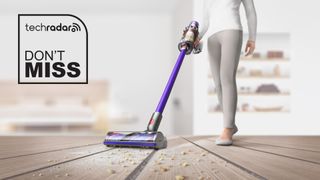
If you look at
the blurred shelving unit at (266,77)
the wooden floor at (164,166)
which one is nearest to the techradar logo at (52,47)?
the blurred shelving unit at (266,77)

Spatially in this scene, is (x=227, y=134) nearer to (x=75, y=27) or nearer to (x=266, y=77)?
(x=266, y=77)

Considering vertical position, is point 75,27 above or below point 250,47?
above

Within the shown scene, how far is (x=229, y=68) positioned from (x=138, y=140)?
0.52 m

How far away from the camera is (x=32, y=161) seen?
0.97 m

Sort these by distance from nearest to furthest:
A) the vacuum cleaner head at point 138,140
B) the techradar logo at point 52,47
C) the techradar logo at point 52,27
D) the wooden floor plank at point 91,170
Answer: the wooden floor plank at point 91,170, the vacuum cleaner head at point 138,140, the techradar logo at point 52,47, the techradar logo at point 52,27

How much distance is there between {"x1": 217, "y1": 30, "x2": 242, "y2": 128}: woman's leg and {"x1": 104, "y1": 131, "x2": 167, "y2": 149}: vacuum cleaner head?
0.35m

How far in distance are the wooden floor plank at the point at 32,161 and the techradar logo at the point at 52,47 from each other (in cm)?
582

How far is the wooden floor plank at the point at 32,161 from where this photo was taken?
2.66 feet

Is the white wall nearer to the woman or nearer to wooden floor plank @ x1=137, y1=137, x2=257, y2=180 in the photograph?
the woman

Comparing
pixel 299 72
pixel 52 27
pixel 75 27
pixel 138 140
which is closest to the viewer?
pixel 138 140

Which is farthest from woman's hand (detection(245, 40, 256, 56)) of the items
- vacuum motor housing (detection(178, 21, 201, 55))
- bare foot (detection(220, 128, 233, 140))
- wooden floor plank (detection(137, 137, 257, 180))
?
wooden floor plank (detection(137, 137, 257, 180))

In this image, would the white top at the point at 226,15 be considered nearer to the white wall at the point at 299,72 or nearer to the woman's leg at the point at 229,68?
the woman's leg at the point at 229,68

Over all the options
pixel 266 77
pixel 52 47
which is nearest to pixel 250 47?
pixel 266 77

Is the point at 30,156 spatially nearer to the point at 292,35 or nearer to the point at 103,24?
the point at 292,35
